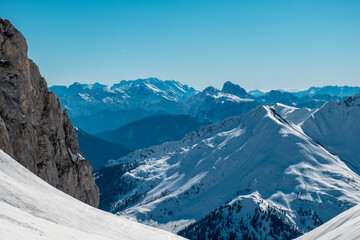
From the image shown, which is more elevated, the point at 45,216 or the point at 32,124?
the point at 32,124

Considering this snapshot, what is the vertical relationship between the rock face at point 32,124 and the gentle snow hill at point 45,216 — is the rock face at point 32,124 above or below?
above

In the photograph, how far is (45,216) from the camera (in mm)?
46250

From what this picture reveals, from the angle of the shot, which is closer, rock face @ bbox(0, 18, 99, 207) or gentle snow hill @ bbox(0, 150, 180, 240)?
gentle snow hill @ bbox(0, 150, 180, 240)

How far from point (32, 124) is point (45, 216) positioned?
39.7m

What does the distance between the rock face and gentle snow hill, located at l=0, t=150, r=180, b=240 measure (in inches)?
573

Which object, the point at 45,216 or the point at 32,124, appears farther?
the point at 32,124

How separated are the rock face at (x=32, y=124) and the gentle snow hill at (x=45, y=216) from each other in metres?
14.6

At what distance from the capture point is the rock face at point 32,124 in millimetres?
73750

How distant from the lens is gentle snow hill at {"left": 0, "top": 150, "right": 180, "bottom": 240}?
33.9 m

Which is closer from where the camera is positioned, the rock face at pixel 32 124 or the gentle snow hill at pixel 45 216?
the gentle snow hill at pixel 45 216

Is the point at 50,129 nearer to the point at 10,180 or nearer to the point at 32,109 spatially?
→ the point at 32,109

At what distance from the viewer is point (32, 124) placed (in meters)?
81.4

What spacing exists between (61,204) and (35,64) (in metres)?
49.3

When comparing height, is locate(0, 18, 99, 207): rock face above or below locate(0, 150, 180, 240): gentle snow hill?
above
